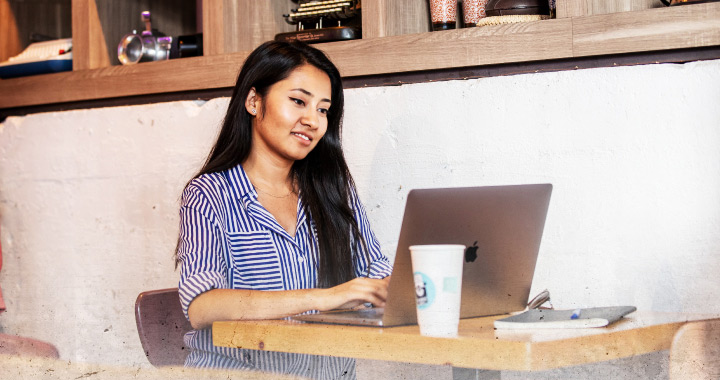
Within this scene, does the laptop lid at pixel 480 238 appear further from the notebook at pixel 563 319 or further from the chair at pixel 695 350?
the chair at pixel 695 350

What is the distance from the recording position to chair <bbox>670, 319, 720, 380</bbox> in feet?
4.37

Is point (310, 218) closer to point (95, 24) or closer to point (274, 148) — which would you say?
point (274, 148)

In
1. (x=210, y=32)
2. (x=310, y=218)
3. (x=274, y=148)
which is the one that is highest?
(x=210, y=32)

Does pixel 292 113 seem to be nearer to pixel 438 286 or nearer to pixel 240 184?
pixel 240 184

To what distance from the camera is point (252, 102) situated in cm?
185

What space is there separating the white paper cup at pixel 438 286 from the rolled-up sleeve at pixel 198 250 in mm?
497

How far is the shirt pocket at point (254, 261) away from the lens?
5.54ft

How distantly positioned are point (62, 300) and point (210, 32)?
1.15 metres

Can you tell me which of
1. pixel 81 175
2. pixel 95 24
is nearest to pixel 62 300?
pixel 81 175

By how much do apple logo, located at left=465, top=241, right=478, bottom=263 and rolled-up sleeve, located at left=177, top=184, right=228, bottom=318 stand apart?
1.65ft

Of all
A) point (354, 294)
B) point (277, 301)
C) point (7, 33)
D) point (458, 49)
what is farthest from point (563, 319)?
point (7, 33)

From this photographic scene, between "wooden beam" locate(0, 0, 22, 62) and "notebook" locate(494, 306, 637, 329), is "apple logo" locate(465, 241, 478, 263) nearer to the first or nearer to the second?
"notebook" locate(494, 306, 637, 329)

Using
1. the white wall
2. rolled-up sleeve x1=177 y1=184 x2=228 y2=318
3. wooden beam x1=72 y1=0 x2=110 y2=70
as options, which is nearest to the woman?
rolled-up sleeve x1=177 y1=184 x2=228 y2=318

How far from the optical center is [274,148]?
72.0 inches
